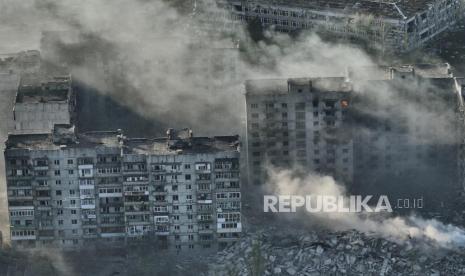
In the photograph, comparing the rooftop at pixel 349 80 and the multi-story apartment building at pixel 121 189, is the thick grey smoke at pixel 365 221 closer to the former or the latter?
the rooftop at pixel 349 80

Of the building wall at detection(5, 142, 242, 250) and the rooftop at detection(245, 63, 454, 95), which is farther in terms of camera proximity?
the rooftop at detection(245, 63, 454, 95)

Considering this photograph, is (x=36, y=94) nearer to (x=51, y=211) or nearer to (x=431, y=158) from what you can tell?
(x=51, y=211)

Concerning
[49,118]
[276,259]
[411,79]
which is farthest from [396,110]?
[49,118]

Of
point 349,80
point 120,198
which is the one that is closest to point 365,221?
point 349,80

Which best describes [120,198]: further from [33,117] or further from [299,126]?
[299,126]

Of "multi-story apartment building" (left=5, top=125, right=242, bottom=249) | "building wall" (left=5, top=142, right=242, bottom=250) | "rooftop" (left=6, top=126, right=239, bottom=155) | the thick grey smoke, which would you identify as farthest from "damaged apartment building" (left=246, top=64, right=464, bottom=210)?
"building wall" (left=5, top=142, right=242, bottom=250)

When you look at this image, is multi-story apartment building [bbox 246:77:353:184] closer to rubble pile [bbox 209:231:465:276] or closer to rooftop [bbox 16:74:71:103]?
rubble pile [bbox 209:231:465:276]
